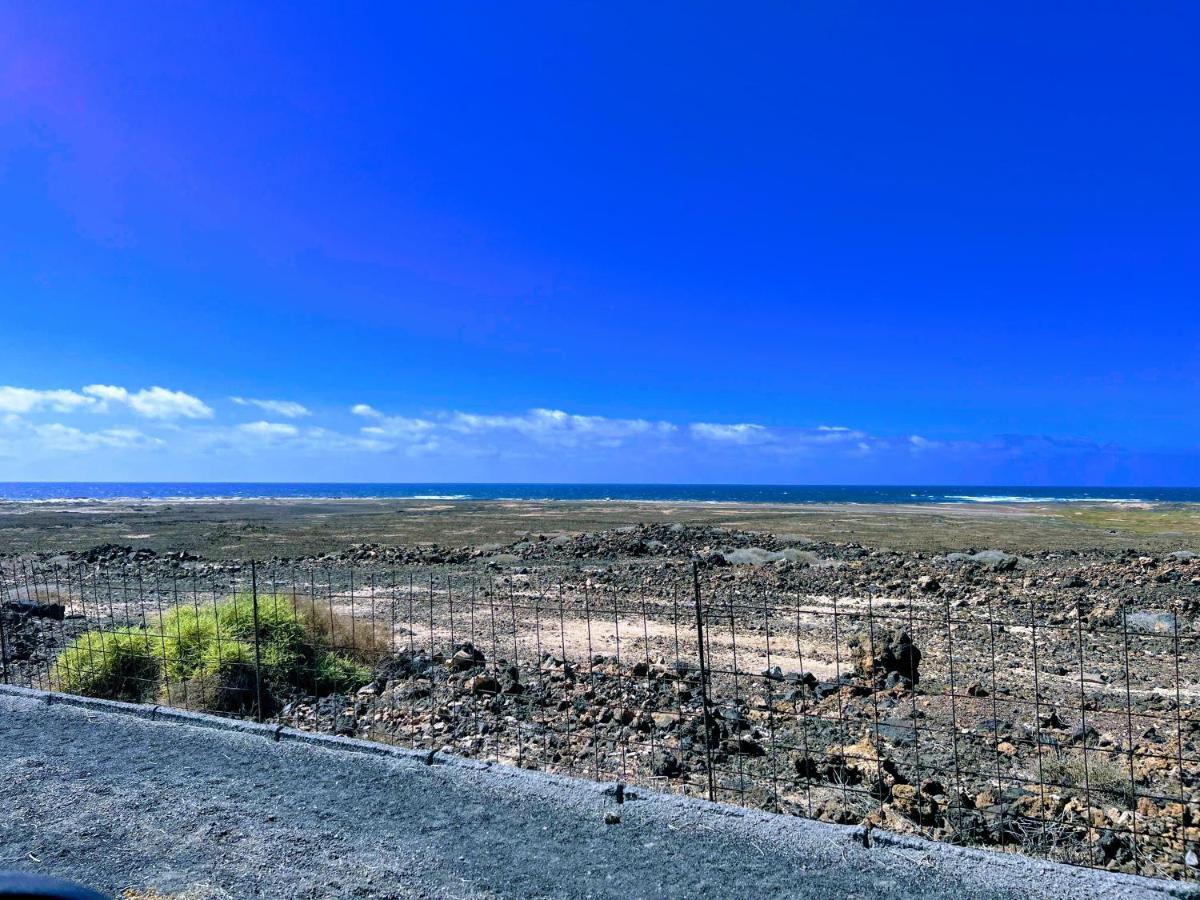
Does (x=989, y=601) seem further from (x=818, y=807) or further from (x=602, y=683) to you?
(x=818, y=807)

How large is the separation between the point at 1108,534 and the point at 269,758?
138 feet

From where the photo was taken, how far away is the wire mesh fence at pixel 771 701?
5.56 m

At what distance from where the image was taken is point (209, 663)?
8.42 meters

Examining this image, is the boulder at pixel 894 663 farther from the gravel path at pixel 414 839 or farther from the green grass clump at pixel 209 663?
the green grass clump at pixel 209 663

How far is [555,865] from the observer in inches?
169

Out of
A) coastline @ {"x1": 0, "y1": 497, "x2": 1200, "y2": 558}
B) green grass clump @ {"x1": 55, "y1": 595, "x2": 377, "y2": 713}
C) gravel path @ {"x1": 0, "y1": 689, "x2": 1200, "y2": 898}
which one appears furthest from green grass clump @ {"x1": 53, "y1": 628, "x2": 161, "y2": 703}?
coastline @ {"x1": 0, "y1": 497, "x2": 1200, "y2": 558}

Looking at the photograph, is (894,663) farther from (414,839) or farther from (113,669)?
(113,669)

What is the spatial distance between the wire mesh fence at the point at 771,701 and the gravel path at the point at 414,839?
867 millimetres

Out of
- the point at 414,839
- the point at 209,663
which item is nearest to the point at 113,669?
the point at 209,663

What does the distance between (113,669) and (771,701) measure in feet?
25.8

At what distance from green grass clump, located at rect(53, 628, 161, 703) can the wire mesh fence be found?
32mm

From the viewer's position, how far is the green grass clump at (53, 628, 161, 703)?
865 centimetres

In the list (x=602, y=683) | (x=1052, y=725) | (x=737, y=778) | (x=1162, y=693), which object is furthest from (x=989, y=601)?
(x=737, y=778)

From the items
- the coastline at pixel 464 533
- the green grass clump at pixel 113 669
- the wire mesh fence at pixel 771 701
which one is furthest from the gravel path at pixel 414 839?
the coastline at pixel 464 533
